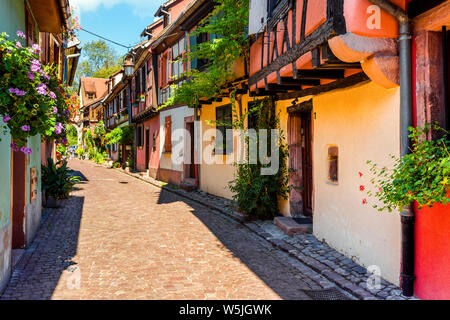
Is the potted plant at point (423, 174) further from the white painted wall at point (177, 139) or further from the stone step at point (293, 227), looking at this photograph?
the white painted wall at point (177, 139)

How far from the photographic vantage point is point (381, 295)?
3891 mm

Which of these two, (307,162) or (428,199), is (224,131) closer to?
(307,162)

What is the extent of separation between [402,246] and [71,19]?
10406 millimetres

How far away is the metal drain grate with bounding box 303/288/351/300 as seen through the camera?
4074mm

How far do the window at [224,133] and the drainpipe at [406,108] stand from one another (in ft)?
22.4

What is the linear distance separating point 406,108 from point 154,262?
12.1 feet

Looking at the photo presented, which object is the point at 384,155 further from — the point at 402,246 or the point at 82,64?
the point at 82,64

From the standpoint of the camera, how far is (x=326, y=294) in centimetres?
418

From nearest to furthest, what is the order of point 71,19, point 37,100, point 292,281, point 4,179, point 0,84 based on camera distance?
1. point 0,84
2. point 37,100
3. point 4,179
4. point 292,281
5. point 71,19

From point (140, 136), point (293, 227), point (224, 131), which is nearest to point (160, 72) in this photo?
point (140, 136)

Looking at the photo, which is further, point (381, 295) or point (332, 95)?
point (332, 95)

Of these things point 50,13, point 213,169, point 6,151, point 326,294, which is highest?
point 50,13

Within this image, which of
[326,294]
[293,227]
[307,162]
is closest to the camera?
[326,294]

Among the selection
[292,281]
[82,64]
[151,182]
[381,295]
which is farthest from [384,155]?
[82,64]
